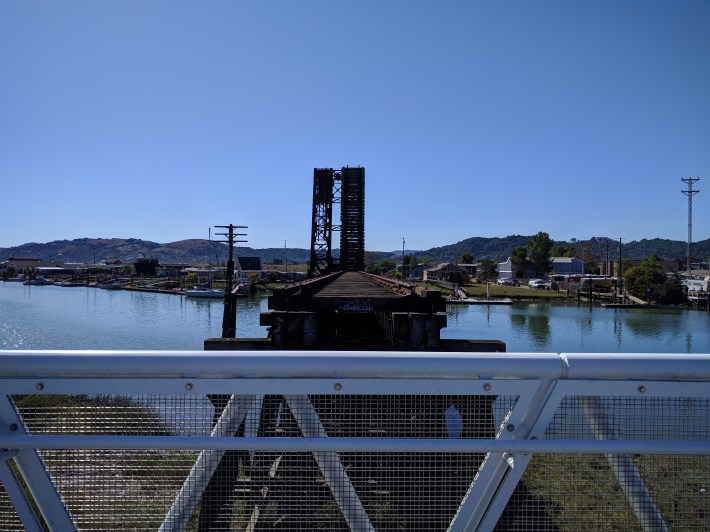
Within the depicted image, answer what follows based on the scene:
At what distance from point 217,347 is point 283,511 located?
6660 mm

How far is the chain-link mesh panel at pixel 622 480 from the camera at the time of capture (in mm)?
1972

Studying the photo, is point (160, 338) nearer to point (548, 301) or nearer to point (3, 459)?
point (3, 459)

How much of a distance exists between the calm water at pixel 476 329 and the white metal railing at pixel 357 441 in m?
28.6

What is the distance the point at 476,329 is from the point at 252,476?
45.1 meters

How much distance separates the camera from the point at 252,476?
2086mm

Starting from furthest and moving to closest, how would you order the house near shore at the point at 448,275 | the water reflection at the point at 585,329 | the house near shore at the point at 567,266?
the house near shore at the point at 567,266 < the house near shore at the point at 448,275 < the water reflection at the point at 585,329

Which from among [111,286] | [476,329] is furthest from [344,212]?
[111,286]

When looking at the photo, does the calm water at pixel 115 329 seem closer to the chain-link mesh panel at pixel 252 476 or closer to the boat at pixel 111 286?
the chain-link mesh panel at pixel 252 476

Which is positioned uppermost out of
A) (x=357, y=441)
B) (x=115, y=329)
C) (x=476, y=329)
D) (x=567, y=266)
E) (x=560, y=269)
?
(x=567, y=266)

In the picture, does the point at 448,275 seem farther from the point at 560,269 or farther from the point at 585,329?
the point at 585,329

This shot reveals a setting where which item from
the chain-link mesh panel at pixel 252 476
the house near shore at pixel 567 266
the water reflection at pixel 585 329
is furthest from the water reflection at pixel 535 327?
the house near shore at pixel 567 266

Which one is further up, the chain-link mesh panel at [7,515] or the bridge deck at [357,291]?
the bridge deck at [357,291]

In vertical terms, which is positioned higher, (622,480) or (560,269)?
(560,269)

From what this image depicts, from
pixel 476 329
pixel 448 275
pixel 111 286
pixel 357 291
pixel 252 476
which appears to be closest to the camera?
pixel 252 476
